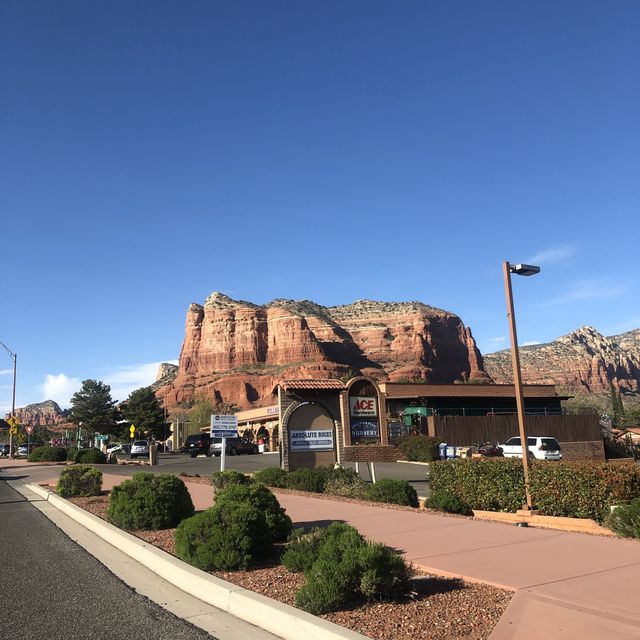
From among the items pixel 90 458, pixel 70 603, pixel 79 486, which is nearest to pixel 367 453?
pixel 79 486

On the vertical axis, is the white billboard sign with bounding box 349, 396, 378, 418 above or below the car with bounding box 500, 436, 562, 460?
above

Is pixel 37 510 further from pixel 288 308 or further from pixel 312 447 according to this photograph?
pixel 288 308

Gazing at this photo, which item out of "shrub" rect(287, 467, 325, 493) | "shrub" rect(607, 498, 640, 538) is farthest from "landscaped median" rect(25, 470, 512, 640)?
"shrub" rect(287, 467, 325, 493)

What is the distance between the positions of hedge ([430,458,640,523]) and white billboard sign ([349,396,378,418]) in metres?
10.5

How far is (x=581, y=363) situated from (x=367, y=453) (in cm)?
15506

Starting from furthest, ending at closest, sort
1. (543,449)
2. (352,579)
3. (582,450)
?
(582,450)
(543,449)
(352,579)

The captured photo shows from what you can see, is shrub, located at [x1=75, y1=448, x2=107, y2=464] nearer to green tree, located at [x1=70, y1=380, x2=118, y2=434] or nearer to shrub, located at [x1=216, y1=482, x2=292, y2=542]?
shrub, located at [x1=216, y1=482, x2=292, y2=542]

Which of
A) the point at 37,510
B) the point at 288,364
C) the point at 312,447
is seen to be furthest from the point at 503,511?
the point at 288,364

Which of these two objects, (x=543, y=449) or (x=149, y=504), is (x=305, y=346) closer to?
(x=543, y=449)

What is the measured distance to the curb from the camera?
5020mm

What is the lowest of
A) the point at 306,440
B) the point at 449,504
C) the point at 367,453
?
the point at 449,504

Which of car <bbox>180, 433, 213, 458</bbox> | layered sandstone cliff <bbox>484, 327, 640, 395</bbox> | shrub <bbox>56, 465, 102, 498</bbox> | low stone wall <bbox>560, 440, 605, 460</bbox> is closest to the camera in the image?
shrub <bbox>56, 465, 102, 498</bbox>

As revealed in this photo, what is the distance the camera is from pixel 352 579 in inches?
226

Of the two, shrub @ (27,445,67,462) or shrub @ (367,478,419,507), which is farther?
shrub @ (27,445,67,462)
